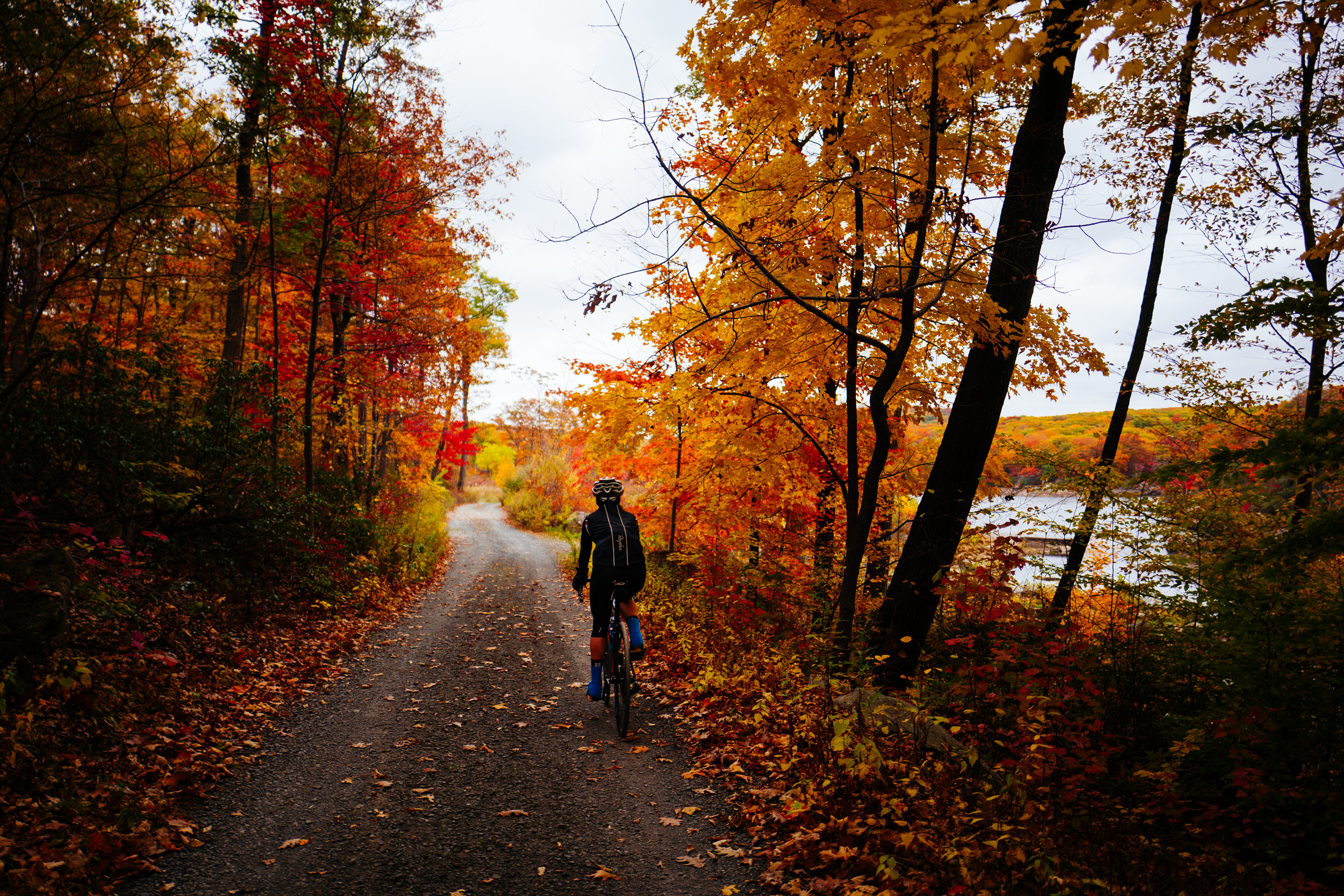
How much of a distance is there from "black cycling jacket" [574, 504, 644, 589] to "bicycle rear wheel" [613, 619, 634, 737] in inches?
22.5

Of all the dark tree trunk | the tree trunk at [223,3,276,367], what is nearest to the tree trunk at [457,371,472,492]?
the dark tree trunk

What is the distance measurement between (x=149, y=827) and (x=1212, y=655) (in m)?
7.14

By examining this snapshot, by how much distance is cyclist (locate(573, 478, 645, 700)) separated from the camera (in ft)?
19.7

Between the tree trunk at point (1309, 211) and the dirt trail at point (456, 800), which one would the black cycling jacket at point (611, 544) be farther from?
the tree trunk at point (1309, 211)

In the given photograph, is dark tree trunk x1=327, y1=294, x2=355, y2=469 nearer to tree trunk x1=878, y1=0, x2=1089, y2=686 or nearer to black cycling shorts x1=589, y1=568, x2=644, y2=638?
black cycling shorts x1=589, y1=568, x2=644, y2=638

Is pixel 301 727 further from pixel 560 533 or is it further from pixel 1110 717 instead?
pixel 560 533

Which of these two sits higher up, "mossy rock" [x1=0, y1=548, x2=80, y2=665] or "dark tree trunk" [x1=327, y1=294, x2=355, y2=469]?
"dark tree trunk" [x1=327, y1=294, x2=355, y2=469]

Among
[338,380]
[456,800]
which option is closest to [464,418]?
[338,380]

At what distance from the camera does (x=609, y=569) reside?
6008 mm

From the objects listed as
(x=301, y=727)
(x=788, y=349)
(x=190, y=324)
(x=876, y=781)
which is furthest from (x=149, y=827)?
(x=190, y=324)

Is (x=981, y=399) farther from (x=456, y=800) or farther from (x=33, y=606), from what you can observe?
(x=33, y=606)

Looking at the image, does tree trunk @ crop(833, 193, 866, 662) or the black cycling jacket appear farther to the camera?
the black cycling jacket

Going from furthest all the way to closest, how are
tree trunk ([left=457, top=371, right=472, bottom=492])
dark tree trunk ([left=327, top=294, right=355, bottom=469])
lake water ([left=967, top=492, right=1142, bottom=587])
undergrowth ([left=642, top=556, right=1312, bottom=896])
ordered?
tree trunk ([left=457, top=371, right=472, bottom=492]) → dark tree trunk ([left=327, top=294, right=355, bottom=469]) → lake water ([left=967, top=492, right=1142, bottom=587]) → undergrowth ([left=642, top=556, right=1312, bottom=896])

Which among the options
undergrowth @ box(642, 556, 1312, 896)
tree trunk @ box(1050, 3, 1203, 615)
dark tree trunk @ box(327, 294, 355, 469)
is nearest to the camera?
undergrowth @ box(642, 556, 1312, 896)
